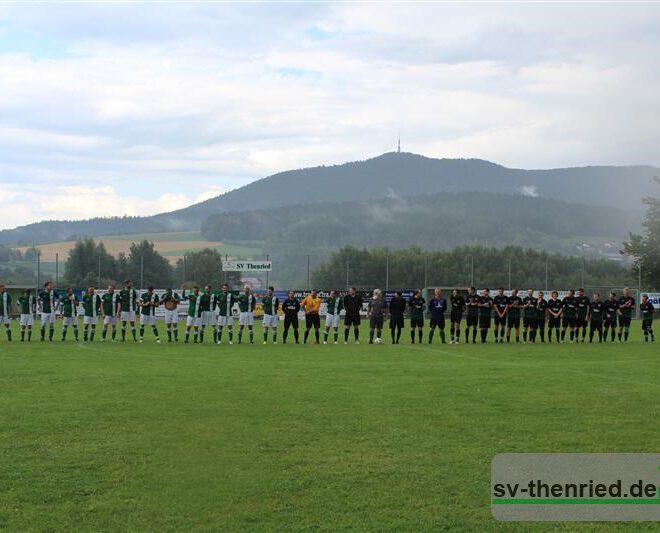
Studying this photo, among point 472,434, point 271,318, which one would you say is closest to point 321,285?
point 271,318

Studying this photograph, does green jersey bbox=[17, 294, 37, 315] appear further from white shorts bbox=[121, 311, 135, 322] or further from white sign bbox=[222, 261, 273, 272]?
white sign bbox=[222, 261, 273, 272]

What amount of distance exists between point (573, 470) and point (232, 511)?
342cm

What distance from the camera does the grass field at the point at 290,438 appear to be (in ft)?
25.0

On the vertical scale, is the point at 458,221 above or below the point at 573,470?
above

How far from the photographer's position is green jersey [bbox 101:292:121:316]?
30656mm

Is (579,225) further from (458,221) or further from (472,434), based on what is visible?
(472,434)

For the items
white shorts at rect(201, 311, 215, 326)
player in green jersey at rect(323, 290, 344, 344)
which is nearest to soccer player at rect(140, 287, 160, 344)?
white shorts at rect(201, 311, 215, 326)

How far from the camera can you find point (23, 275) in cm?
6350

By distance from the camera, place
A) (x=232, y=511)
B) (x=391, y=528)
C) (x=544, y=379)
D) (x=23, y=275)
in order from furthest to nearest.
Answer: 1. (x=23, y=275)
2. (x=544, y=379)
3. (x=232, y=511)
4. (x=391, y=528)

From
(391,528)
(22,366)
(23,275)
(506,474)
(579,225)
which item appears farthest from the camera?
(579,225)

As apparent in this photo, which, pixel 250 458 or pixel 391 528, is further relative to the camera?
pixel 250 458

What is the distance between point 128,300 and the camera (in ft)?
101

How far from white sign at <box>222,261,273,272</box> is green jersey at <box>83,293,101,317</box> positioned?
25.7 m

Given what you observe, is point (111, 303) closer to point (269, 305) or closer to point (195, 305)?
point (195, 305)
